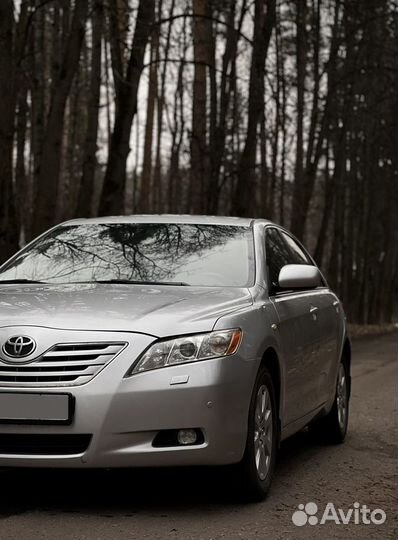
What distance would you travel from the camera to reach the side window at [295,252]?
794 centimetres

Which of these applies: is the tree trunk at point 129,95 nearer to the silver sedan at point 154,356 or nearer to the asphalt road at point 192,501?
Result: the asphalt road at point 192,501

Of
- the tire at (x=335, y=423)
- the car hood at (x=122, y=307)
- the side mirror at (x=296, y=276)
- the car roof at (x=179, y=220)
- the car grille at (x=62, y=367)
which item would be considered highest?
the car roof at (x=179, y=220)

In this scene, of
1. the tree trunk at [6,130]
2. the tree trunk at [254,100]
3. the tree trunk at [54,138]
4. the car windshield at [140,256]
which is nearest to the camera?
the car windshield at [140,256]

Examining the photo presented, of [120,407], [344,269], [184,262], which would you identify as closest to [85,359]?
[120,407]

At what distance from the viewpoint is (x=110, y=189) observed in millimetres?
16734

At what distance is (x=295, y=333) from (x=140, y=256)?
1091 millimetres

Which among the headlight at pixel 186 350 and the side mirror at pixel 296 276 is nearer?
the headlight at pixel 186 350

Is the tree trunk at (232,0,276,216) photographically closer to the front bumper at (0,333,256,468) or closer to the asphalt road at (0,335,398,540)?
the asphalt road at (0,335,398,540)

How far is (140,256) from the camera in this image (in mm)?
6770

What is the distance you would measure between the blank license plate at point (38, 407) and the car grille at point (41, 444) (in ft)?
0.41

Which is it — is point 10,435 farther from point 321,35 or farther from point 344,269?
point 344,269

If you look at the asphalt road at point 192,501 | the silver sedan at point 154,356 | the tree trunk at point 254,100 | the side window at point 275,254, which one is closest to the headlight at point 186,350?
the silver sedan at point 154,356

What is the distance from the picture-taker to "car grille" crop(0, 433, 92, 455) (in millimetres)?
5316

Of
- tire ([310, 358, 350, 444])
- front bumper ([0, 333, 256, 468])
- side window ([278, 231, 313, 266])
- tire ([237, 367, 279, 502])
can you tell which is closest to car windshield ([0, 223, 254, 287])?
tire ([237, 367, 279, 502])
